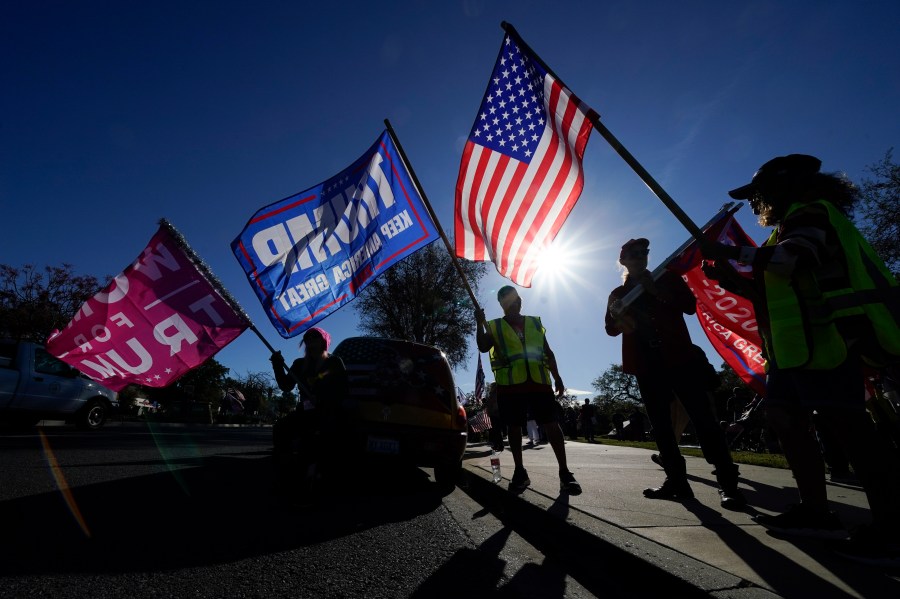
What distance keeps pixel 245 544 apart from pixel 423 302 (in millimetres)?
29354

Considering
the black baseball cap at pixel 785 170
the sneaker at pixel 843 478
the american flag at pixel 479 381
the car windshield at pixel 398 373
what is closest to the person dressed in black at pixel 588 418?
the american flag at pixel 479 381

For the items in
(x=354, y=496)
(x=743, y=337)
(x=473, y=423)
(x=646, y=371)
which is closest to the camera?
(x=646, y=371)

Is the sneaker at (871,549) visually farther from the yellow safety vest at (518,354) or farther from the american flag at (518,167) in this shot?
the american flag at (518,167)

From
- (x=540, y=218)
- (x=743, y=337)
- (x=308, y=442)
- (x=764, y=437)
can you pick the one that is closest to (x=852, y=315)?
(x=540, y=218)

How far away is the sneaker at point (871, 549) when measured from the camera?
182 cm

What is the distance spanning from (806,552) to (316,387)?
339cm

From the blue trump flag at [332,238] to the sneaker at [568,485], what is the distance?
2979mm

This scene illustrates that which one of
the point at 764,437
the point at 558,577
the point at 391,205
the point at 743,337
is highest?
the point at 391,205

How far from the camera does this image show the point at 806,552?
2.02 m

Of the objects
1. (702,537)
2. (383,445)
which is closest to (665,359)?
(702,537)

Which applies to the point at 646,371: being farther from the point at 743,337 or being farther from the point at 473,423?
the point at 473,423

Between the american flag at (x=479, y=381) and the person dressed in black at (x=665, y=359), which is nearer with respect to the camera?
the person dressed in black at (x=665, y=359)

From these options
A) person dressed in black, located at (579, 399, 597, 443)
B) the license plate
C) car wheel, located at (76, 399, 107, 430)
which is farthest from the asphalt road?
person dressed in black, located at (579, 399, 597, 443)

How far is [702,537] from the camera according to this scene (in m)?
2.28
